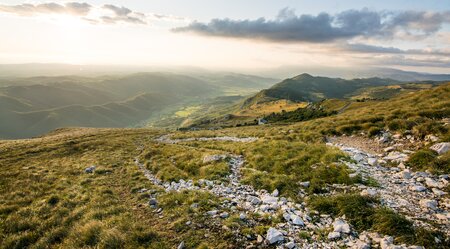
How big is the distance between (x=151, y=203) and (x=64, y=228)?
165 inches

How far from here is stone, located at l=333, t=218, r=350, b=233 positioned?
8812 mm

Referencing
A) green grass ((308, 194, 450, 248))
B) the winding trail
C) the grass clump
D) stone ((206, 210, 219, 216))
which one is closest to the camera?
green grass ((308, 194, 450, 248))

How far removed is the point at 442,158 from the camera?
12750 millimetres

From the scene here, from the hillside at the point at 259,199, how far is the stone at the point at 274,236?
5 centimetres

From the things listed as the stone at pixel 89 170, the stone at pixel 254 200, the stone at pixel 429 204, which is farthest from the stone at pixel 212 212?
the stone at pixel 89 170

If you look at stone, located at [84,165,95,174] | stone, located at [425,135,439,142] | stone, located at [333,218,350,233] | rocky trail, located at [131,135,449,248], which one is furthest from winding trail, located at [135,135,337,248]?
stone, located at [425,135,439,142]

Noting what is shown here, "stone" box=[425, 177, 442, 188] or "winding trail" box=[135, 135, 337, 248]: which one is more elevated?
"stone" box=[425, 177, 442, 188]

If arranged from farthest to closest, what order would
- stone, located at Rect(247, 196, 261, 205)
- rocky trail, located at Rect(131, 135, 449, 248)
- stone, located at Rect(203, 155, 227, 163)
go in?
stone, located at Rect(203, 155, 227, 163)
stone, located at Rect(247, 196, 261, 205)
rocky trail, located at Rect(131, 135, 449, 248)

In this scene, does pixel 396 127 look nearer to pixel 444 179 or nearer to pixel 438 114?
pixel 438 114

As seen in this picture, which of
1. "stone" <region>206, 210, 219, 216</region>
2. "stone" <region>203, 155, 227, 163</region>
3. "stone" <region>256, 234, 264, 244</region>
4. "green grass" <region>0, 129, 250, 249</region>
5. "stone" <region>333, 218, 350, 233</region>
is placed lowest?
"green grass" <region>0, 129, 250, 249</region>

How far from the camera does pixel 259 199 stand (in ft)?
39.9

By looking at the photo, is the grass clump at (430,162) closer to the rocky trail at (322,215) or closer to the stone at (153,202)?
the rocky trail at (322,215)

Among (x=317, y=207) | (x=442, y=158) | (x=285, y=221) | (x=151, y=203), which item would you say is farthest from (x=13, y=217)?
(x=442, y=158)

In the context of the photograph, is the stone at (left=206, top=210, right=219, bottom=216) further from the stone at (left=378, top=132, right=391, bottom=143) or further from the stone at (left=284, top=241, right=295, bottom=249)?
the stone at (left=378, top=132, right=391, bottom=143)
